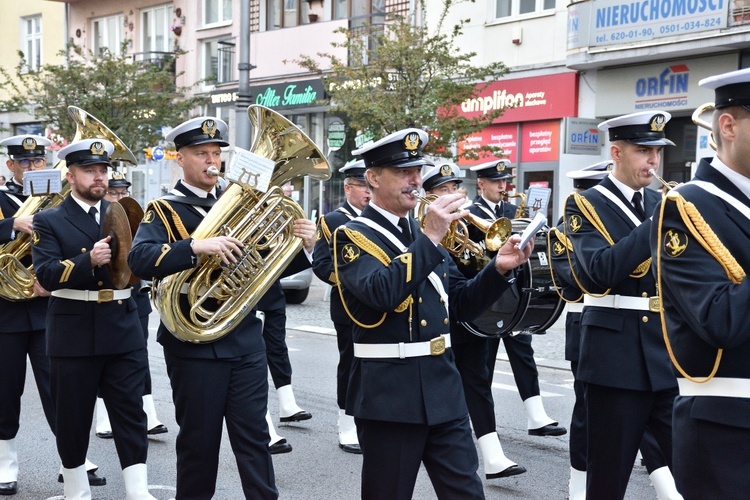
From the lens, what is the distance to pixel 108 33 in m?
34.7

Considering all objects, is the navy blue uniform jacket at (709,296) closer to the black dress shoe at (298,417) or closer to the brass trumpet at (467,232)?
the brass trumpet at (467,232)

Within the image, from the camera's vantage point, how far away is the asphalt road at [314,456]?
652 centimetres

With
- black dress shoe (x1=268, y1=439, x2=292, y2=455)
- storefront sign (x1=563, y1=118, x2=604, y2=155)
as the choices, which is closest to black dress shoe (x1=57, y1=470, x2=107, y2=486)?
black dress shoe (x1=268, y1=439, x2=292, y2=455)

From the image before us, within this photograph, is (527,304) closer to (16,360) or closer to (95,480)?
(95,480)

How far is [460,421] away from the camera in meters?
4.39

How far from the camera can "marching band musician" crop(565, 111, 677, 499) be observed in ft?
15.7

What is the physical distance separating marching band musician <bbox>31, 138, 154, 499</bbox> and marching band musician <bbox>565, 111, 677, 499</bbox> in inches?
98.5

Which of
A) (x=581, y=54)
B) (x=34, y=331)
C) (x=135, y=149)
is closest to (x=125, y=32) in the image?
(x=135, y=149)

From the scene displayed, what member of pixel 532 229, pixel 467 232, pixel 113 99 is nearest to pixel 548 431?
pixel 467 232

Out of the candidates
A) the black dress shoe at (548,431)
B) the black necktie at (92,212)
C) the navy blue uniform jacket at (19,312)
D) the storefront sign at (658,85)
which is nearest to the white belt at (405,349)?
the black necktie at (92,212)

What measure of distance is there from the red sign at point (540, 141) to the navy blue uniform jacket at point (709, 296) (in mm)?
17753

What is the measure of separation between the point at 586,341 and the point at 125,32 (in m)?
30.8

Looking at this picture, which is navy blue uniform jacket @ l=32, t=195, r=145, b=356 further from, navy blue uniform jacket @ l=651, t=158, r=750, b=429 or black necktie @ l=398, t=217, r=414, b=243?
navy blue uniform jacket @ l=651, t=158, r=750, b=429

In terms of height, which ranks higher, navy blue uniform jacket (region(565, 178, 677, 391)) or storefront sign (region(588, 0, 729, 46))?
storefront sign (region(588, 0, 729, 46))
